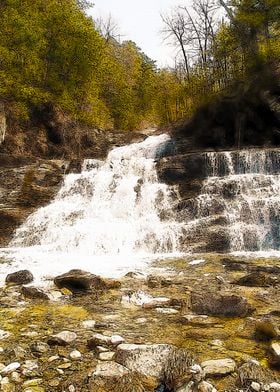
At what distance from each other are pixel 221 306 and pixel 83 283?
3155mm

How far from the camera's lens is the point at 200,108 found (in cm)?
2920

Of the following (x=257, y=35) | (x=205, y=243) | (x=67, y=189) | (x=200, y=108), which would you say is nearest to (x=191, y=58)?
(x=257, y=35)

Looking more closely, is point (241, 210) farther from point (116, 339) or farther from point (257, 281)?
point (116, 339)

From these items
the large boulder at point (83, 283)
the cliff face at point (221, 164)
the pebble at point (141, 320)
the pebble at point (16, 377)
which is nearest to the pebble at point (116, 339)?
the pebble at point (141, 320)

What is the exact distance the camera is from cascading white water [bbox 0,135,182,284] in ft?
40.5

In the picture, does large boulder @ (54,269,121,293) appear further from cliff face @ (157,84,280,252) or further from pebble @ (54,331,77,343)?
cliff face @ (157,84,280,252)

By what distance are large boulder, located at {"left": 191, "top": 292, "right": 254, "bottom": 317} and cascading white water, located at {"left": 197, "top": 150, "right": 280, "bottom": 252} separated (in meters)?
8.23

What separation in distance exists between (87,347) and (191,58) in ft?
134

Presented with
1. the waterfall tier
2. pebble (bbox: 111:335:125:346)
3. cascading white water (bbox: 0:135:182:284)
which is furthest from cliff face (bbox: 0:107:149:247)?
pebble (bbox: 111:335:125:346)

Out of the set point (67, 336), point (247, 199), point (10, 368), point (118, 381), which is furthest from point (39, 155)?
point (118, 381)

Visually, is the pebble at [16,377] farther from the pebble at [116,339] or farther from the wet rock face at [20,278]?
the wet rock face at [20,278]

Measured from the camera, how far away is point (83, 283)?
7.56 m

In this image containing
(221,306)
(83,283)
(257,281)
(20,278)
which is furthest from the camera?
(20,278)

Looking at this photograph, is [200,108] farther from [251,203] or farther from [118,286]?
[118,286]
